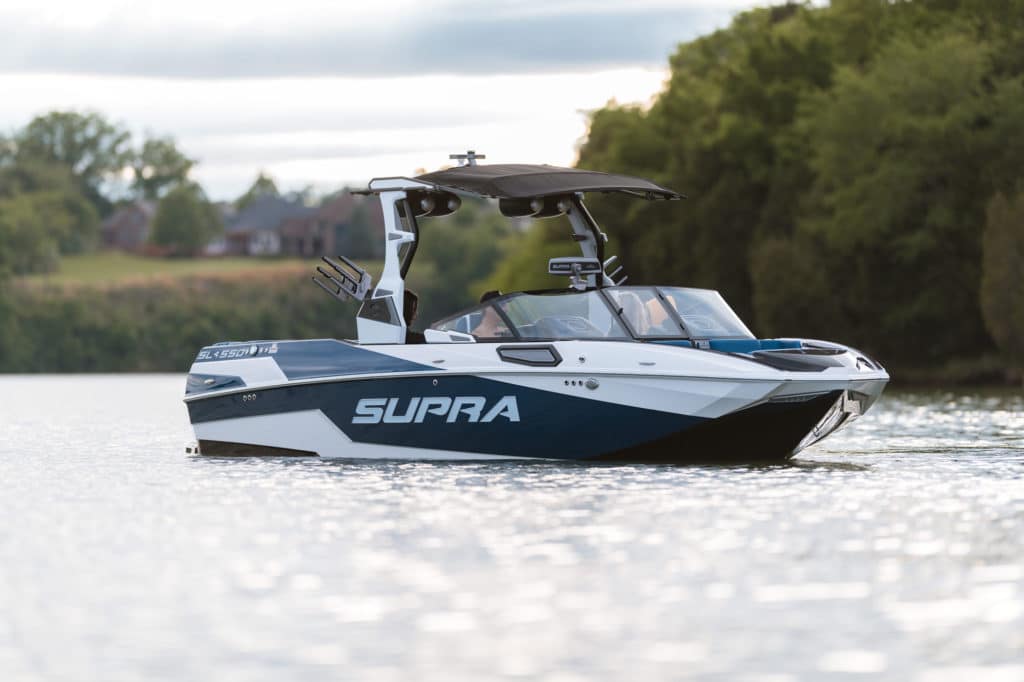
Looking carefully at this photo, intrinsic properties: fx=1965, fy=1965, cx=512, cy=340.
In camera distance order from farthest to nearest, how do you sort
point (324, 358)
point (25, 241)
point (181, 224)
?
point (181, 224) < point (25, 241) < point (324, 358)

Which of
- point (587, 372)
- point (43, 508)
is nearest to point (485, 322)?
point (587, 372)

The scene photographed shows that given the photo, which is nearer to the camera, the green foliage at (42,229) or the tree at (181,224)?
the green foliage at (42,229)

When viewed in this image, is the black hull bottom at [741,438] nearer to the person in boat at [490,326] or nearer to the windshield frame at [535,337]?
the windshield frame at [535,337]

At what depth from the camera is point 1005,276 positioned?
161 feet

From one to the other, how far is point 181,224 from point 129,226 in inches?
573

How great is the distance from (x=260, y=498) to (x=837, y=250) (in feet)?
146

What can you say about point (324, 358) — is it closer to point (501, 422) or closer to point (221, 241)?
point (501, 422)

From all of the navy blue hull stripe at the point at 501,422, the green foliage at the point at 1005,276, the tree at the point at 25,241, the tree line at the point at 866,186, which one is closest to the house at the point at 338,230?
the tree at the point at 25,241

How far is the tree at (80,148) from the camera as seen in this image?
554 ft

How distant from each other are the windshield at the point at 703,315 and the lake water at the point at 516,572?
4.76ft

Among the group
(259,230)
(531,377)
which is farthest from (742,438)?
(259,230)

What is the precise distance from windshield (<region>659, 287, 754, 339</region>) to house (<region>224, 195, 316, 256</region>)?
155 meters

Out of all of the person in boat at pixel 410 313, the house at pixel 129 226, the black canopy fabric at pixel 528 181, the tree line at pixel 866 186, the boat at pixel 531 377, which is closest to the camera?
the boat at pixel 531 377

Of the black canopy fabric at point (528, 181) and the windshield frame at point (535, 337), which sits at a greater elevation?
the black canopy fabric at point (528, 181)
